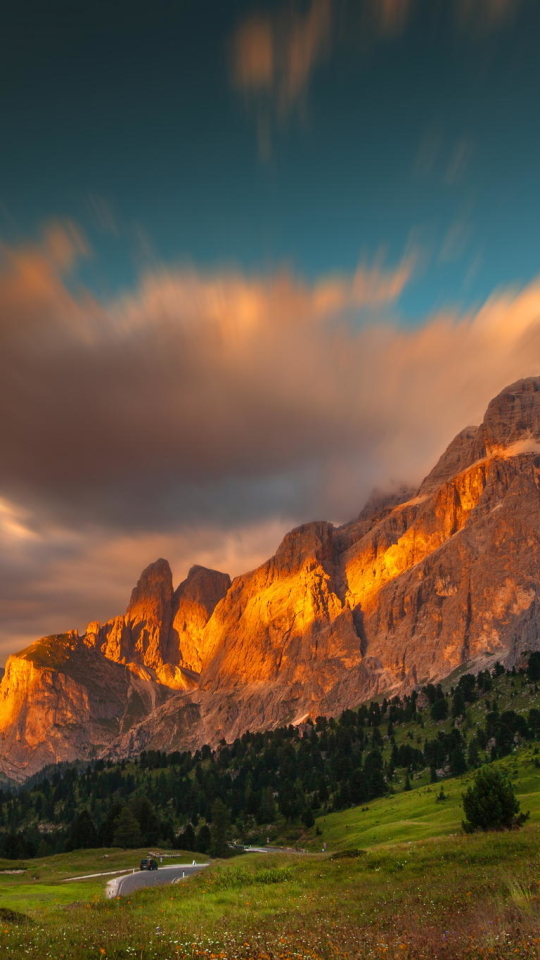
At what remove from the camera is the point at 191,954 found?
16.7 m

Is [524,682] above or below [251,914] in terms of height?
above

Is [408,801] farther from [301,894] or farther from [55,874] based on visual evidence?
[301,894]

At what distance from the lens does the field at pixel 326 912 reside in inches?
685

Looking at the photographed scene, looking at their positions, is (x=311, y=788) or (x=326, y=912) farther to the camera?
(x=311, y=788)

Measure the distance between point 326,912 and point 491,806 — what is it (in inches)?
1047

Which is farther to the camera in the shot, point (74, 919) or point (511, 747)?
point (511, 747)

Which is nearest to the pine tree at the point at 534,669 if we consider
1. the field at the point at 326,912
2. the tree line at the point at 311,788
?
the tree line at the point at 311,788

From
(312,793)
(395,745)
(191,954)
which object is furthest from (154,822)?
(191,954)

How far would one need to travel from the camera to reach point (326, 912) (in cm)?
2588

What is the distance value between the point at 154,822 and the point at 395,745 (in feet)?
263

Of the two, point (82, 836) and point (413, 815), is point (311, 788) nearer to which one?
point (82, 836)

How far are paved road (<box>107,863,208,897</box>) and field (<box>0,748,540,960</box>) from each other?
174 inches

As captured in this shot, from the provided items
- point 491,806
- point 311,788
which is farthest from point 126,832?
point 491,806

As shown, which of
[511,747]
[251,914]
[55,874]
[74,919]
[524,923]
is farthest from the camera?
[511,747]
